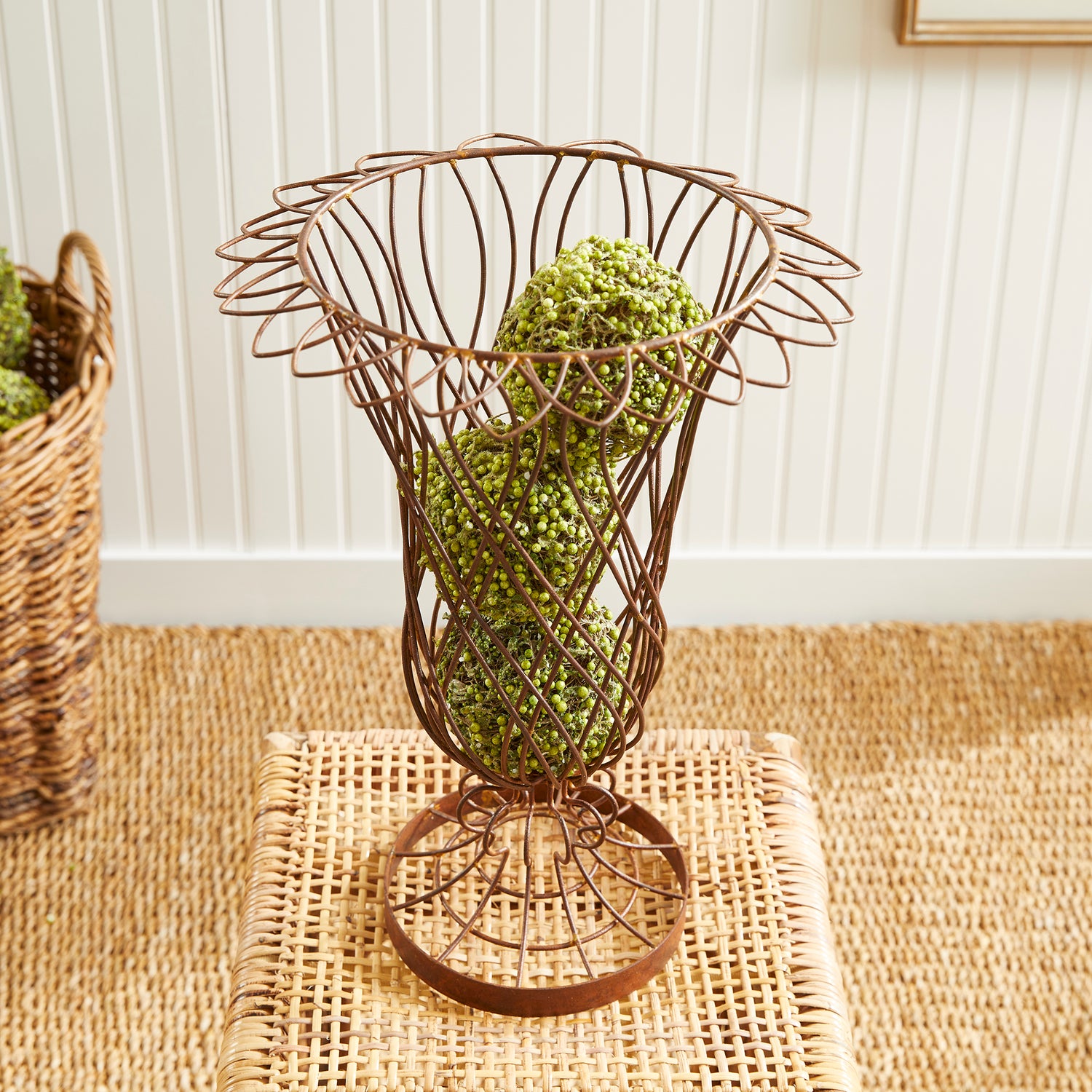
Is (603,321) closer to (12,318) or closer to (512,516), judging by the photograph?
(512,516)

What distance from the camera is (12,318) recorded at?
156 centimetres

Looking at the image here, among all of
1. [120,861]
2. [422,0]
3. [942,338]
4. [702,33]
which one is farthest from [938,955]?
[422,0]

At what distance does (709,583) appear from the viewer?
6.64 ft

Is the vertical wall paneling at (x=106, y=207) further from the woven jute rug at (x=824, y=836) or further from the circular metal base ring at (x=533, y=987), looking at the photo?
the circular metal base ring at (x=533, y=987)

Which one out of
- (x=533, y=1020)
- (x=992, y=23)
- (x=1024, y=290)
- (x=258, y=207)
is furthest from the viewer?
(x=1024, y=290)

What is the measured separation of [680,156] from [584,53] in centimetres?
19

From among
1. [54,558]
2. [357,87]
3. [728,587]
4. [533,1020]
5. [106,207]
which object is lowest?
[728,587]

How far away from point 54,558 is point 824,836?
1.05 m

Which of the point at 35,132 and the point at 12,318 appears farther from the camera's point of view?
the point at 35,132

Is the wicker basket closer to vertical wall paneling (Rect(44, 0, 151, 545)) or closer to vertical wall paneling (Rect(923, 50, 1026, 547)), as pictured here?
vertical wall paneling (Rect(44, 0, 151, 545))

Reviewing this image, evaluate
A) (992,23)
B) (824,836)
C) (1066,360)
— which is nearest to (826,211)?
(992,23)

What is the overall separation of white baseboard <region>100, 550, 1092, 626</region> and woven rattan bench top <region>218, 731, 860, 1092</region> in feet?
2.55

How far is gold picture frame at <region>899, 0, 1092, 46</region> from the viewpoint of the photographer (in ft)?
5.34

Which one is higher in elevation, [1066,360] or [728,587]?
[1066,360]
